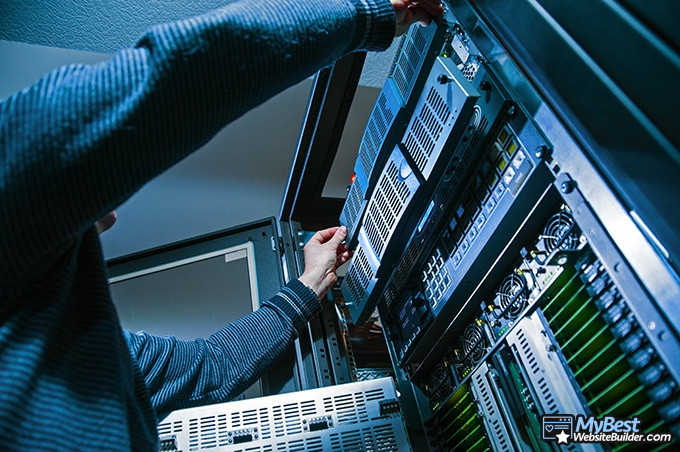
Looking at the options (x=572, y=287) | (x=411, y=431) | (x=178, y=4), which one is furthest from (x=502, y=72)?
(x=178, y=4)

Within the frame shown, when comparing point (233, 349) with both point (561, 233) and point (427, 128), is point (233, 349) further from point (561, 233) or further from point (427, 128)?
point (561, 233)

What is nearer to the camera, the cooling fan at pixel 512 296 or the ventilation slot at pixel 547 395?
the ventilation slot at pixel 547 395

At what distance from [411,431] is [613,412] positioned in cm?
65

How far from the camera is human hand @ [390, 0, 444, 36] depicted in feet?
3.62

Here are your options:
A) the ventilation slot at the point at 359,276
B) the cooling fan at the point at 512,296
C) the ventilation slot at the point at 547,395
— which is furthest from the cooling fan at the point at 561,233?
the ventilation slot at the point at 359,276

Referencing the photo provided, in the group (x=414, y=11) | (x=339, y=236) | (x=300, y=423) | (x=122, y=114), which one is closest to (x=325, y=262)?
(x=339, y=236)

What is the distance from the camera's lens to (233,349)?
1518 millimetres

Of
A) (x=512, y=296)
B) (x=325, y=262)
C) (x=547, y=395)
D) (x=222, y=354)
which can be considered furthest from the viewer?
(x=325, y=262)

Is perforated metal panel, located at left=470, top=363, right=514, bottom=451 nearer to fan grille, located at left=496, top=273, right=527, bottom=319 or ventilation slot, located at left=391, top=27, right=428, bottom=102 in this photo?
fan grille, located at left=496, top=273, right=527, bottom=319

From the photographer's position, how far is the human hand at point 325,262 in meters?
1.66

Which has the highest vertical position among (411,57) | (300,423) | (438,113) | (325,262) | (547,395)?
(411,57)

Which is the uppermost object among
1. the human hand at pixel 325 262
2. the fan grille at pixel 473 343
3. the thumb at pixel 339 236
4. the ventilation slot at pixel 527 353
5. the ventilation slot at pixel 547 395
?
the thumb at pixel 339 236

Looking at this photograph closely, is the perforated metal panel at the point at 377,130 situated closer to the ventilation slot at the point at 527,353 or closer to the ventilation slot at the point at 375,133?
the ventilation slot at the point at 375,133

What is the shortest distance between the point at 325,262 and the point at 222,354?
40 cm
